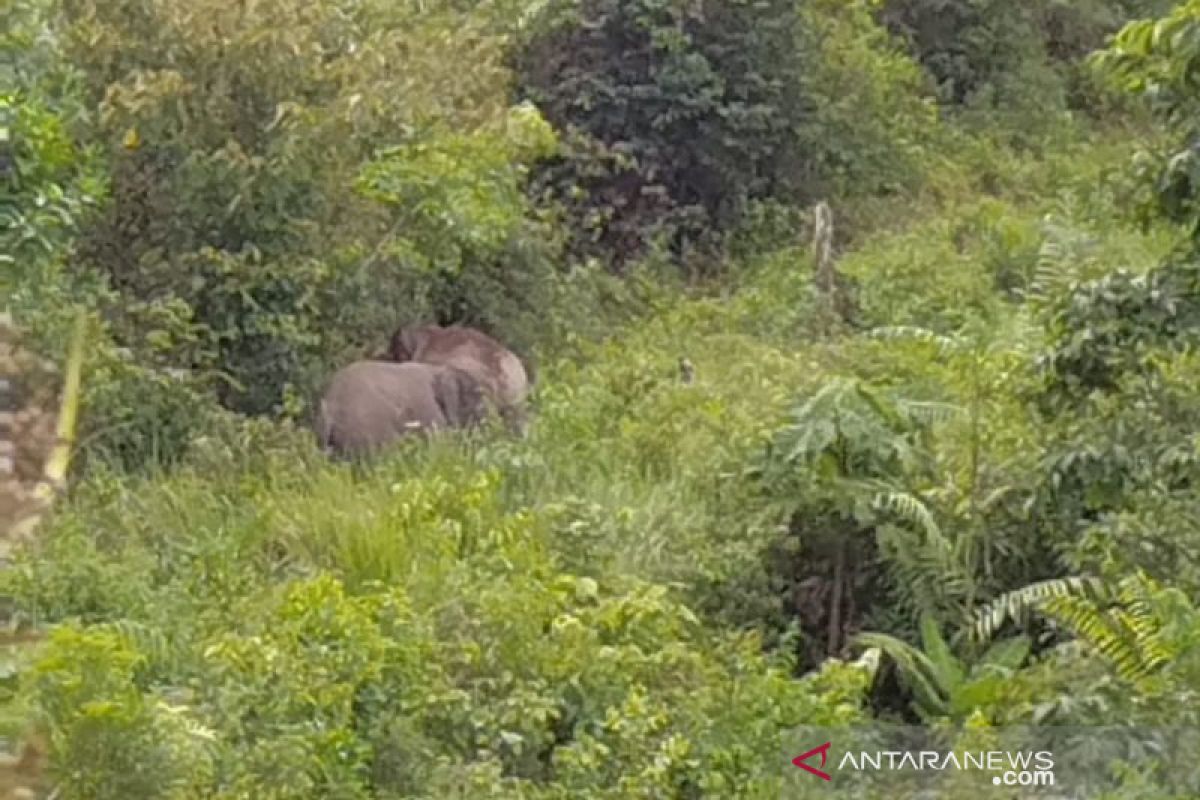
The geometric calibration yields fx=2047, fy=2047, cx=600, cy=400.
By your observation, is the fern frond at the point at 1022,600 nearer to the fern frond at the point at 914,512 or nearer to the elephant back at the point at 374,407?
the fern frond at the point at 914,512

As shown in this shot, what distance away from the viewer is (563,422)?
881 cm

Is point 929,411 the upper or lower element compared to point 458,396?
upper

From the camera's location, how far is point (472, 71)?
9.84 metres

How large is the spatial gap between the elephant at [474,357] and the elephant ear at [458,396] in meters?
0.06

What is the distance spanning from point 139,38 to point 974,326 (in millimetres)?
4247

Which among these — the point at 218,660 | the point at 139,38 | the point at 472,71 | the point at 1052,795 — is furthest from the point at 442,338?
the point at 1052,795

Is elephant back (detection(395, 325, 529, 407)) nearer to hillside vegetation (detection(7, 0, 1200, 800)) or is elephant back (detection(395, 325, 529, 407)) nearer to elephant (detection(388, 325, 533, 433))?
elephant (detection(388, 325, 533, 433))

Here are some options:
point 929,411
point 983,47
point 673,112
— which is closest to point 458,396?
point 929,411

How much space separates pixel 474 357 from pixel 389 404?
3.11ft

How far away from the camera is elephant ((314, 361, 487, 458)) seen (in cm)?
856

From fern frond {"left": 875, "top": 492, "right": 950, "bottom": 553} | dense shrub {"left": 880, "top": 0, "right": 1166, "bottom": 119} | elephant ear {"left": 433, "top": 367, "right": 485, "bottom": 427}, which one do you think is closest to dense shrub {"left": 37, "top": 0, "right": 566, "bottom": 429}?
elephant ear {"left": 433, "top": 367, "right": 485, "bottom": 427}

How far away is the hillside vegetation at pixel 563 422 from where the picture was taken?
200 inches

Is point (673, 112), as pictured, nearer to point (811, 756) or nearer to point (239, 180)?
point (239, 180)

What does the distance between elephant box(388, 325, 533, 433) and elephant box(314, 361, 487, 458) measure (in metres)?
0.11
